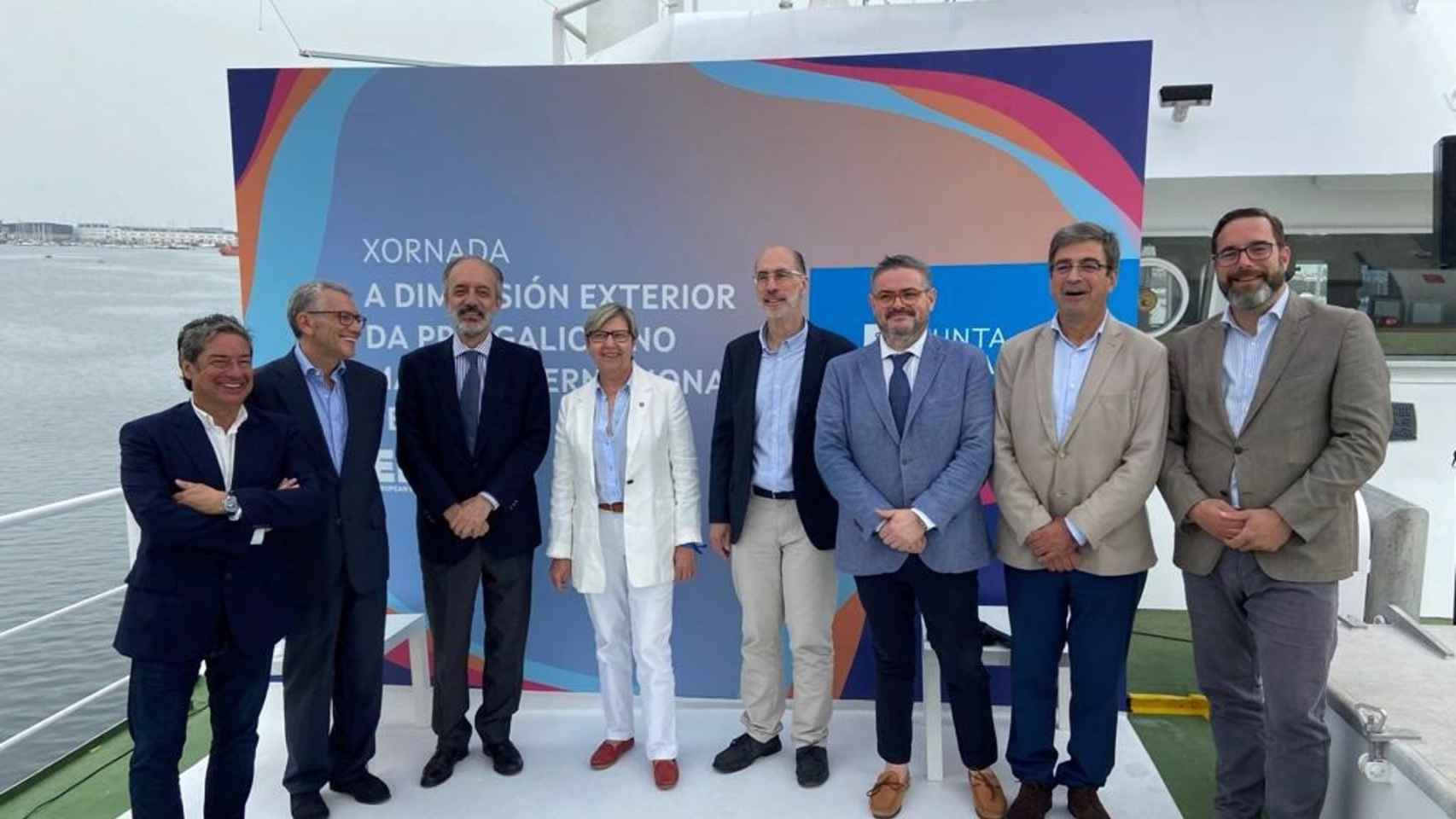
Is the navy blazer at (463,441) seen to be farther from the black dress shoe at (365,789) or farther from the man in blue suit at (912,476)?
the man in blue suit at (912,476)

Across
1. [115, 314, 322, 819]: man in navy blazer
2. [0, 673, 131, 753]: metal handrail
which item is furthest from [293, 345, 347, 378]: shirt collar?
[0, 673, 131, 753]: metal handrail

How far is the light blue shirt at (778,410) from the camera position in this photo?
2.64 meters

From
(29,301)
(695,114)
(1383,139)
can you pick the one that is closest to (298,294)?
(695,114)

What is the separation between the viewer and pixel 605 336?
2605 mm

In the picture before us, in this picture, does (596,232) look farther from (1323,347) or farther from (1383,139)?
(1383,139)

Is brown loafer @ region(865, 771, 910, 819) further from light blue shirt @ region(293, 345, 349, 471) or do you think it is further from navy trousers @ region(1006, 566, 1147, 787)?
light blue shirt @ region(293, 345, 349, 471)

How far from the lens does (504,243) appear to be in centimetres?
326

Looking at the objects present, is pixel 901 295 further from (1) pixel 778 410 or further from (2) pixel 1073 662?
(2) pixel 1073 662

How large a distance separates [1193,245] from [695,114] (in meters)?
3.28

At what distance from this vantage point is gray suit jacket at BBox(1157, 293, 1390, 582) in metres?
1.95

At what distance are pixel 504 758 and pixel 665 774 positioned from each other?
54cm

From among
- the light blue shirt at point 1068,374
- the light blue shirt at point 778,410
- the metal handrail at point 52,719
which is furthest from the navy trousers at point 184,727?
the light blue shirt at point 1068,374

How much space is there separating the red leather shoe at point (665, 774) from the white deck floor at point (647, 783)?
2 centimetres

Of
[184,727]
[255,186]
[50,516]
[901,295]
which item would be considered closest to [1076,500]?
[901,295]
